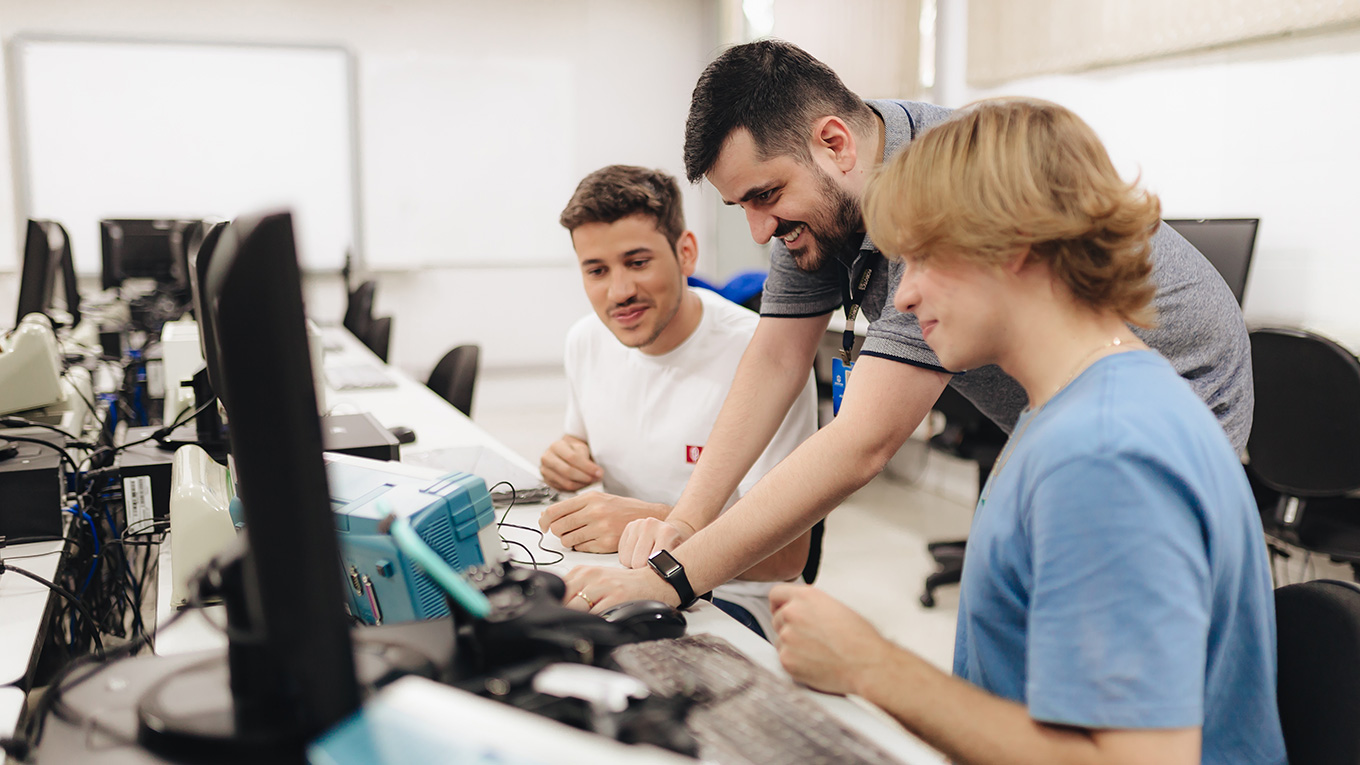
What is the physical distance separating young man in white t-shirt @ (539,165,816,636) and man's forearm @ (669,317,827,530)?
0.23 m

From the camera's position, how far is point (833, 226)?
1306mm

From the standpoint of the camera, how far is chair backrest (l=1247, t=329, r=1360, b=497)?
6.66 ft

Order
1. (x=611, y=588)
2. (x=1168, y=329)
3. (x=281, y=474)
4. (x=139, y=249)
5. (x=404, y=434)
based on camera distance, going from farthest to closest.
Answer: (x=139, y=249) → (x=404, y=434) → (x=1168, y=329) → (x=611, y=588) → (x=281, y=474)

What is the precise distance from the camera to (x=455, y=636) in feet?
2.54

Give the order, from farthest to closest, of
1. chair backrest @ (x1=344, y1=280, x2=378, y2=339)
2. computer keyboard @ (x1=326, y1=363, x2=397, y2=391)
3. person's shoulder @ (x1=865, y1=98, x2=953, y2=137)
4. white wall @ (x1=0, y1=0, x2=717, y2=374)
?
white wall @ (x1=0, y1=0, x2=717, y2=374), chair backrest @ (x1=344, y1=280, x2=378, y2=339), computer keyboard @ (x1=326, y1=363, x2=397, y2=391), person's shoulder @ (x1=865, y1=98, x2=953, y2=137)

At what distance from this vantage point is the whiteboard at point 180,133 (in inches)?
190

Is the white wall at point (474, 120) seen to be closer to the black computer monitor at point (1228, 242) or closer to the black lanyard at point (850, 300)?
the black computer monitor at point (1228, 242)

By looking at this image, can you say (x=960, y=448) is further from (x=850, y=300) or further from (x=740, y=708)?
(x=740, y=708)

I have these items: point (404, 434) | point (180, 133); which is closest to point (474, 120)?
point (180, 133)

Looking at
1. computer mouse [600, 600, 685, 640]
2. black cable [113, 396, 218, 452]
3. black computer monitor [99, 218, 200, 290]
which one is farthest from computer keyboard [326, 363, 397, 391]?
computer mouse [600, 600, 685, 640]

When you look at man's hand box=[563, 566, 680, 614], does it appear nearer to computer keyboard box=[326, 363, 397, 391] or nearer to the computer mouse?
the computer mouse

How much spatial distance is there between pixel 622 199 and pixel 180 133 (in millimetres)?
4312

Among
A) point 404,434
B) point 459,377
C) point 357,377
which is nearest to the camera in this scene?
point 404,434

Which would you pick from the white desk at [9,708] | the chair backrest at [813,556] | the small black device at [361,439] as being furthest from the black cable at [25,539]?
the chair backrest at [813,556]
